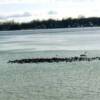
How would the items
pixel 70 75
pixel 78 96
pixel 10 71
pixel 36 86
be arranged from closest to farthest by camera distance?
pixel 78 96 < pixel 36 86 < pixel 70 75 < pixel 10 71

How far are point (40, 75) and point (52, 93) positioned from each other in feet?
31.0

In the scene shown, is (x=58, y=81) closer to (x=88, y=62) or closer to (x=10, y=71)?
(x=10, y=71)

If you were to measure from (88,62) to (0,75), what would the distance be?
11.4m

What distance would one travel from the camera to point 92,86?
31.8 metres

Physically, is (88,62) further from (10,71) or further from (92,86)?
(92,86)

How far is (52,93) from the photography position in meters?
29.8

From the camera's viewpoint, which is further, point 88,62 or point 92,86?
point 88,62

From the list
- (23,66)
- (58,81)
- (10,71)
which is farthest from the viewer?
(23,66)

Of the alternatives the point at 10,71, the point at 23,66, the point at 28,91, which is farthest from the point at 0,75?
the point at 28,91

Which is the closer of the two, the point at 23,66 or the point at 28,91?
the point at 28,91

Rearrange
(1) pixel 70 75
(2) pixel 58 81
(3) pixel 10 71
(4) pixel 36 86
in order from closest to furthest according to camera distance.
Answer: (4) pixel 36 86
(2) pixel 58 81
(1) pixel 70 75
(3) pixel 10 71

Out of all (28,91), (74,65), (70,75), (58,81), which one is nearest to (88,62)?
(74,65)

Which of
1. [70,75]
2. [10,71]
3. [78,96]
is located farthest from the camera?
[10,71]

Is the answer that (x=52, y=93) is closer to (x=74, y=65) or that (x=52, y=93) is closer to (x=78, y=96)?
(x=78, y=96)
